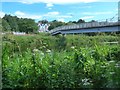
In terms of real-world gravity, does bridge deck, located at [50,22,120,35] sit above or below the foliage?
below

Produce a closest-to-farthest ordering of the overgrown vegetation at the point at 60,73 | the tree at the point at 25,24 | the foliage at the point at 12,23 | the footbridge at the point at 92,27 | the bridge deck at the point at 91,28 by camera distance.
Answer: the overgrown vegetation at the point at 60,73
the foliage at the point at 12,23
the tree at the point at 25,24
the footbridge at the point at 92,27
the bridge deck at the point at 91,28

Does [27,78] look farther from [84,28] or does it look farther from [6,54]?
[84,28]

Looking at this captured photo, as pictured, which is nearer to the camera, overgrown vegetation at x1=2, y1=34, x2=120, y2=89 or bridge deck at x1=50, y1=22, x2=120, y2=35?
overgrown vegetation at x1=2, y1=34, x2=120, y2=89

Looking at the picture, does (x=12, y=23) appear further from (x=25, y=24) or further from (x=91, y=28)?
(x=91, y=28)

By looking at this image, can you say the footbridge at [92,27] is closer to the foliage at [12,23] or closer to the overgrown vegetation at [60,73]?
the foliage at [12,23]

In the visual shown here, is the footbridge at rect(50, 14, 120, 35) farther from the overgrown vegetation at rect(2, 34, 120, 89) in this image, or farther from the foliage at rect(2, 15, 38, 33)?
the overgrown vegetation at rect(2, 34, 120, 89)

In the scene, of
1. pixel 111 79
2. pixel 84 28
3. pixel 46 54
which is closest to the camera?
pixel 111 79

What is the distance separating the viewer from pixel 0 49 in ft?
11.9

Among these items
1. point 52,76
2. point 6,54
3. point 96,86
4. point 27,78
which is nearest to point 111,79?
point 96,86

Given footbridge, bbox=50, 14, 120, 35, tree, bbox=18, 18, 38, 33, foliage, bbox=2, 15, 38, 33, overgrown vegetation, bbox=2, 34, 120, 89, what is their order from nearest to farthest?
overgrown vegetation, bbox=2, 34, 120, 89 → foliage, bbox=2, 15, 38, 33 → tree, bbox=18, 18, 38, 33 → footbridge, bbox=50, 14, 120, 35

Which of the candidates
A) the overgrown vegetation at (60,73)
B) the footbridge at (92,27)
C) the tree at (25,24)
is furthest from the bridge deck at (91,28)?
the overgrown vegetation at (60,73)

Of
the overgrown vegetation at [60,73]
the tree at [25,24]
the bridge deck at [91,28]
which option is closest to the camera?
the overgrown vegetation at [60,73]

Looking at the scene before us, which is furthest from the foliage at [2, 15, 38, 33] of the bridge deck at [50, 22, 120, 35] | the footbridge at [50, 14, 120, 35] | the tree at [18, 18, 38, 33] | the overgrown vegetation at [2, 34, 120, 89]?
the bridge deck at [50, 22, 120, 35]

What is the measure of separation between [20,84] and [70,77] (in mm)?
553
